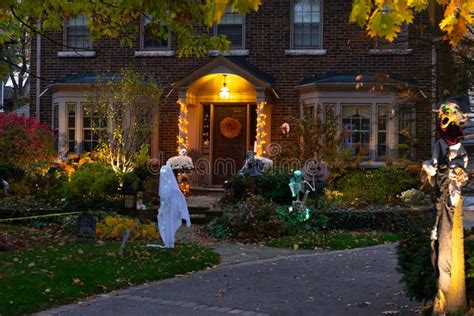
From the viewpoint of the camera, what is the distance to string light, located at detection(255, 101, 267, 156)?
19828 millimetres

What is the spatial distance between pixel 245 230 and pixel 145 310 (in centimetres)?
596

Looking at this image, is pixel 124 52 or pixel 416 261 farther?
pixel 124 52

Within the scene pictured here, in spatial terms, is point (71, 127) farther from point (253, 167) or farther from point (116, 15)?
point (116, 15)

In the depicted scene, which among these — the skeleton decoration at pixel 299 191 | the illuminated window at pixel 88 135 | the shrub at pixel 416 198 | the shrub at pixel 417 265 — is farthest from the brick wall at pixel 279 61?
the shrub at pixel 417 265

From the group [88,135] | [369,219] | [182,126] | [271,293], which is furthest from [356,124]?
[271,293]

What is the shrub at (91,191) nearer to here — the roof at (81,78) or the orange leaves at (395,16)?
the roof at (81,78)

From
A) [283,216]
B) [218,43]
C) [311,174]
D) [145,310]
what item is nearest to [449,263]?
[145,310]

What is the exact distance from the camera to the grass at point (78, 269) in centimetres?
768

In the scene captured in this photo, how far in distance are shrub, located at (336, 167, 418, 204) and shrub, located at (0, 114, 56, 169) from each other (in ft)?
26.7

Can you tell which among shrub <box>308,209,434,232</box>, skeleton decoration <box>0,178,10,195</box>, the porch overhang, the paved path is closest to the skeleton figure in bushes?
the paved path

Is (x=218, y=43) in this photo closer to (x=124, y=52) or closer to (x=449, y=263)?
(x=449, y=263)

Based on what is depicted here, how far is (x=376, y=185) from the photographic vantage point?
17109mm

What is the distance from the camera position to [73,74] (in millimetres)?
21516

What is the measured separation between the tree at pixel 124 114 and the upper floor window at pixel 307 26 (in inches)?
186
